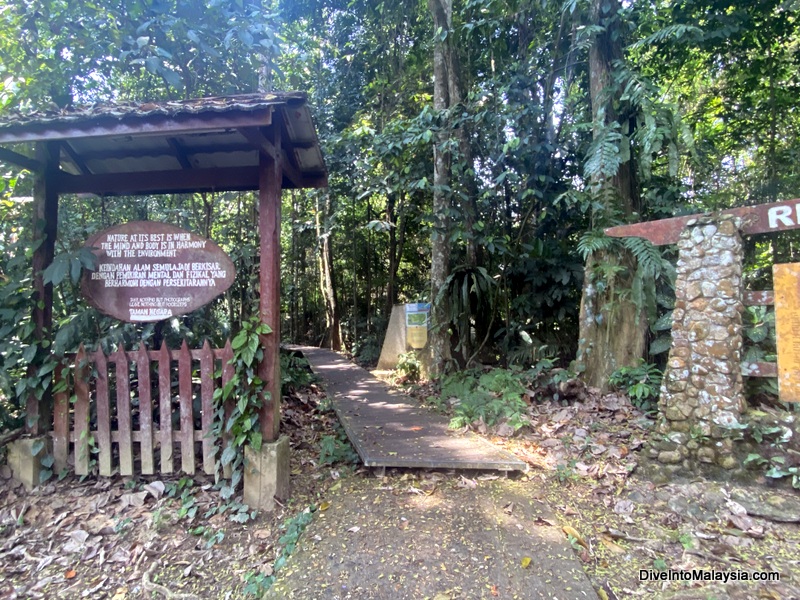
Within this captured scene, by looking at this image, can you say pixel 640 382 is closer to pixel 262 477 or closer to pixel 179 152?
pixel 262 477

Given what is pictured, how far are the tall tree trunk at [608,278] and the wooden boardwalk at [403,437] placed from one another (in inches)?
93.4

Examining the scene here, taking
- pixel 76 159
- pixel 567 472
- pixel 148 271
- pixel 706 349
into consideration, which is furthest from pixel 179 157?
pixel 706 349

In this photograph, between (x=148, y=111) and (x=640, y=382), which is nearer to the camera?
(x=148, y=111)

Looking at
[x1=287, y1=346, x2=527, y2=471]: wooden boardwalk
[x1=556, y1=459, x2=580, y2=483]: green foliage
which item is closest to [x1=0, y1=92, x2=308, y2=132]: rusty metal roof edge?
[x1=287, y1=346, x2=527, y2=471]: wooden boardwalk

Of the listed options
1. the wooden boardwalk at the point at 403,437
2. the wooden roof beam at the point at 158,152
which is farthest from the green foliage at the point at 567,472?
the wooden roof beam at the point at 158,152

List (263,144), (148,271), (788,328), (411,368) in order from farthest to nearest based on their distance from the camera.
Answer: (411,368) < (148,271) < (263,144) < (788,328)

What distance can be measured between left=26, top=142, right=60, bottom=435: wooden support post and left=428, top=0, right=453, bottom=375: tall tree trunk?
16.9 feet

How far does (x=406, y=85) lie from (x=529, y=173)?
487 cm

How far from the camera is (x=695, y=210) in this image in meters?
6.42

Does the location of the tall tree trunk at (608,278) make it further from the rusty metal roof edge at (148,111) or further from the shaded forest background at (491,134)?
the rusty metal roof edge at (148,111)

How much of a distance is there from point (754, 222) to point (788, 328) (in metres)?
0.90

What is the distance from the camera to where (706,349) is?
3887 millimetres

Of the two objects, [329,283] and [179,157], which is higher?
[179,157]

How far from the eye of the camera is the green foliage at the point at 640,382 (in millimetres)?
5215
